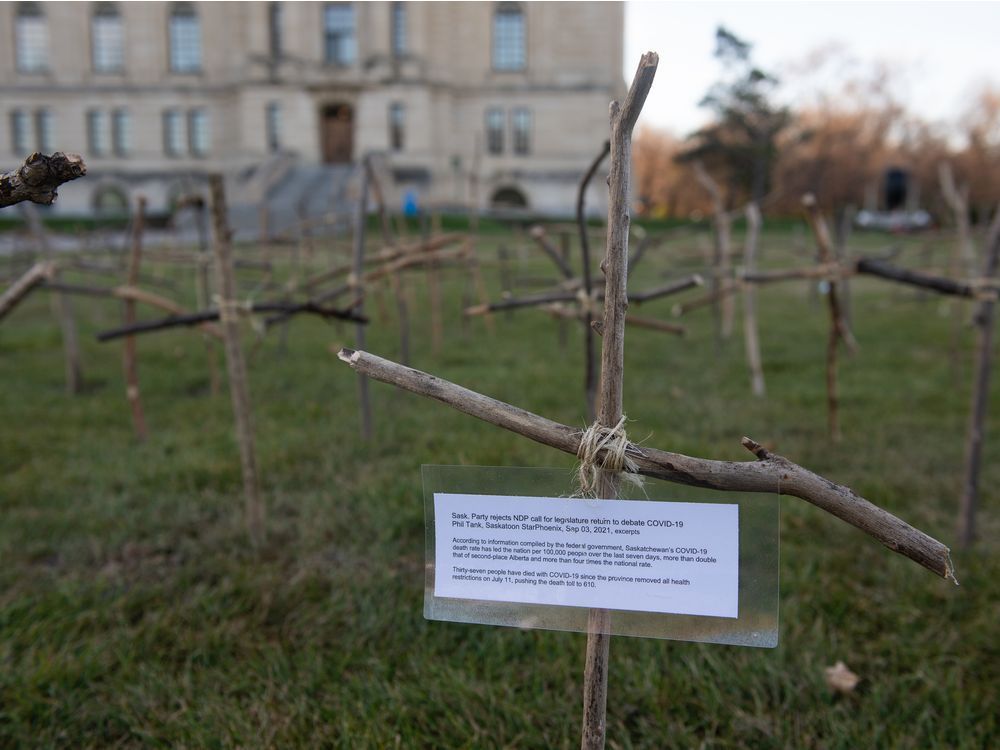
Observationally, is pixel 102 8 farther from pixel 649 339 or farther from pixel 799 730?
pixel 799 730

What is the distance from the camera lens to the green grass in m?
2.03

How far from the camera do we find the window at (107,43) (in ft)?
124

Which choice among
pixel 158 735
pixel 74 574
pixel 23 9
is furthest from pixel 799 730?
pixel 23 9

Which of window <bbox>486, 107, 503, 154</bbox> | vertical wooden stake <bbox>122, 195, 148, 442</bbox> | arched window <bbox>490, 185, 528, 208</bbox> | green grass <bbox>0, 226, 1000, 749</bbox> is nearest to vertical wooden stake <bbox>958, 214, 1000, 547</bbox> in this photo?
green grass <bbox>0, 226, 1000, 749</bbox>

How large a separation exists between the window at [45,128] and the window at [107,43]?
3468 mm

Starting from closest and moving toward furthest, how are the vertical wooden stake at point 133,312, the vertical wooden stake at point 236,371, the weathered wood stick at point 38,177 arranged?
the weathered wood stick at point 38,177
the vertical wooden stake at point 236,371
the vertical wooden stake at point 133,312

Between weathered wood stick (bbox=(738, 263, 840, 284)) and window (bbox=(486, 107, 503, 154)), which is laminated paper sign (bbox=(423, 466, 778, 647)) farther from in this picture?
window (bbox=(486, 107, 503, 154))

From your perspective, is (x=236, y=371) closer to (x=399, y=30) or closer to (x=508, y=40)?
(x=399, y=30)

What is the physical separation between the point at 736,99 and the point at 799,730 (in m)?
39.5

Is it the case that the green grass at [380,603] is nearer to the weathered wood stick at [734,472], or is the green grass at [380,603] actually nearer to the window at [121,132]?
the weathered wood stick at [734,472]

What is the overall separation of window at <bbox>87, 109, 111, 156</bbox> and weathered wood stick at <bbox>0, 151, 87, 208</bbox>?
43.2 metres

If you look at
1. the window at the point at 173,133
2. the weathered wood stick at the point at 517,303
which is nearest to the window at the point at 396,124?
the window at the point at 173,133

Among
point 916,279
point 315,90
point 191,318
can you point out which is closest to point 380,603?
point 191,318

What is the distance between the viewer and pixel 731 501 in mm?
1148
